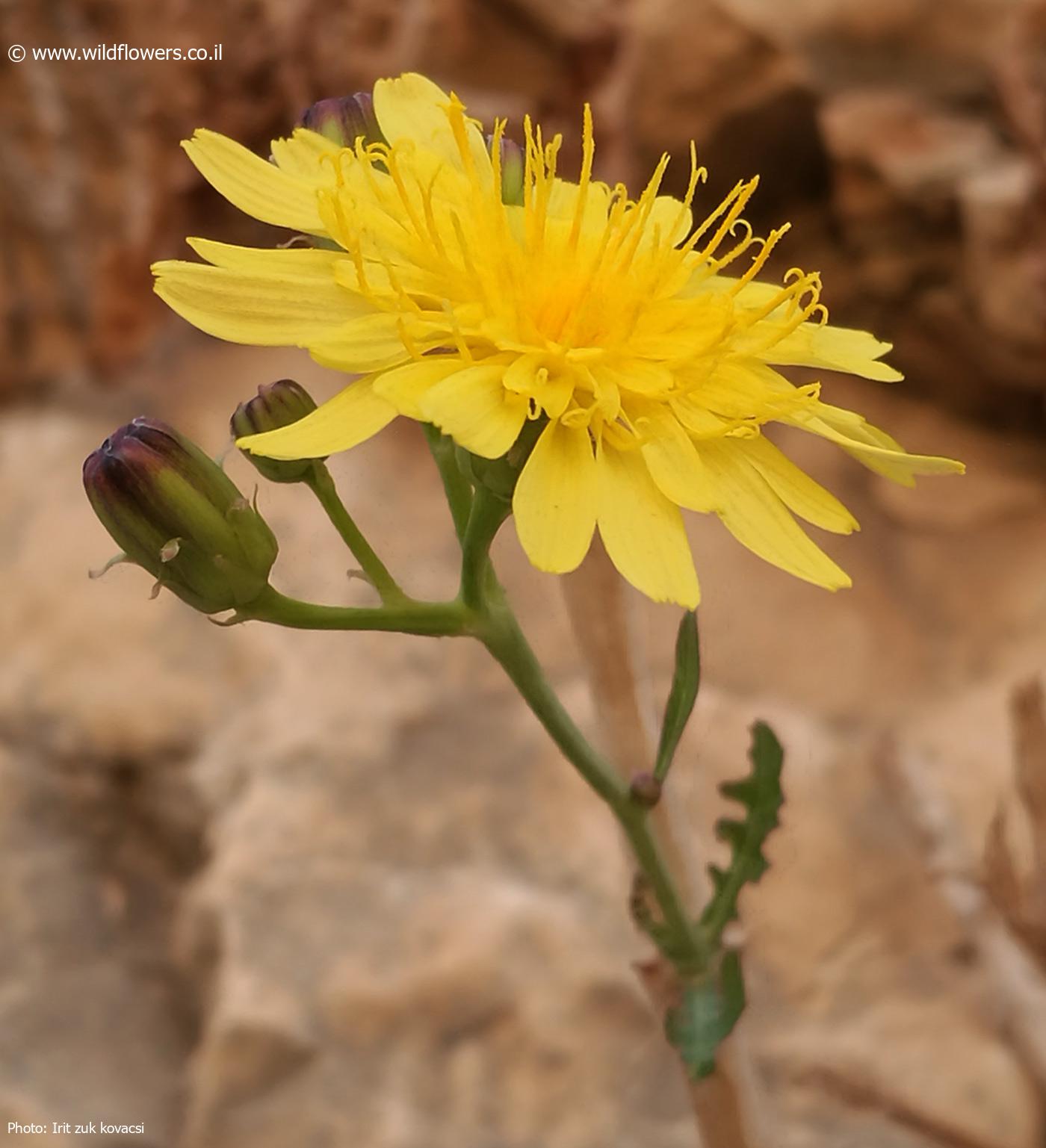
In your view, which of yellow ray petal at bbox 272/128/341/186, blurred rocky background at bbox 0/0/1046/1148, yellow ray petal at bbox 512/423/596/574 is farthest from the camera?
blurred rocky background at bbox 0/0/1046/1148

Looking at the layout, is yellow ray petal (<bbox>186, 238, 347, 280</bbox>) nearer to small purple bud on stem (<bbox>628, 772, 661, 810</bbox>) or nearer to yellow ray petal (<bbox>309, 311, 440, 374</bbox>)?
yellow ray petal (<bbox>309, 311, 440, 374</bbox>)

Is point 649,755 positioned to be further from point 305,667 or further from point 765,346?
point 305,667

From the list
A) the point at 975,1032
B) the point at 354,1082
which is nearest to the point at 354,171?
the point at 354,1082

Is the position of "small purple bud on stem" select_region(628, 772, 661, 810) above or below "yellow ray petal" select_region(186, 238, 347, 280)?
below

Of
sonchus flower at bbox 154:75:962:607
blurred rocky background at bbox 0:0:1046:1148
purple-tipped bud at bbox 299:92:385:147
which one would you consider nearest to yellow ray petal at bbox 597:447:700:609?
sonchus flower at bbox 154:75:962:607

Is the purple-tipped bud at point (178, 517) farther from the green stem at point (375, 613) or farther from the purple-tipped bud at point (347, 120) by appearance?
the purple-tipped bud at point (347, 120)

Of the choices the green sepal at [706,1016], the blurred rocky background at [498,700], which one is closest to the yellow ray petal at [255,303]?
the green sepal at [706,1016]
